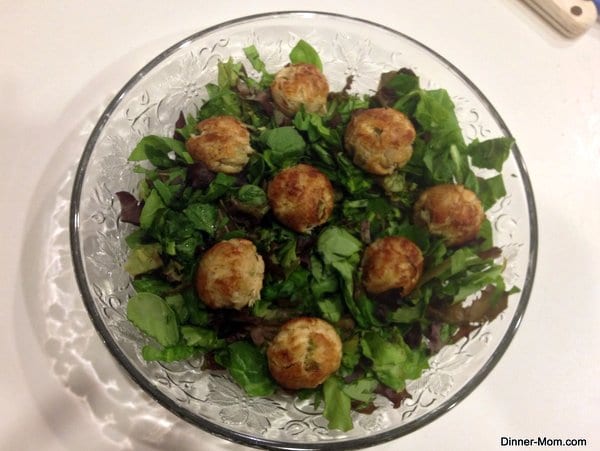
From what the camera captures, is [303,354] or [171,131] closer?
[303,354]

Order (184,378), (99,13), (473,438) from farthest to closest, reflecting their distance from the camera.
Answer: (99,13)
(473,438)
(184,378)

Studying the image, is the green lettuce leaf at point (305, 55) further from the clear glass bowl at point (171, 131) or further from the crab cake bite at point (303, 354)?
the crab cake bite at point (303, 354)

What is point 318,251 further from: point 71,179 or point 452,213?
point 71,179

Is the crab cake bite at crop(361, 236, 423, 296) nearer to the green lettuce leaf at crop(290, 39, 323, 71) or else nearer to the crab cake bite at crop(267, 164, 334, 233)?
the crab cake bite at crop(267, 164, 334, 233)

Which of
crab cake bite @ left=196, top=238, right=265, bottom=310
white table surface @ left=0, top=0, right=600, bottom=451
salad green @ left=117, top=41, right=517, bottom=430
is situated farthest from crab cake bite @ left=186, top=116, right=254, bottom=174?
white table surface @ left=0, top=0, right=600, bottom=451

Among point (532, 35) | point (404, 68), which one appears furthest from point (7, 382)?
point (532, 35)

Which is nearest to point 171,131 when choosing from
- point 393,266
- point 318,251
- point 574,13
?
point 318,251

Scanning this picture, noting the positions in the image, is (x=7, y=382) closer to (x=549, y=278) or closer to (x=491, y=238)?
(x=491, y=238)

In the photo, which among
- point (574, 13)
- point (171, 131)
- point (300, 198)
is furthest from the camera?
point (574, 13)
